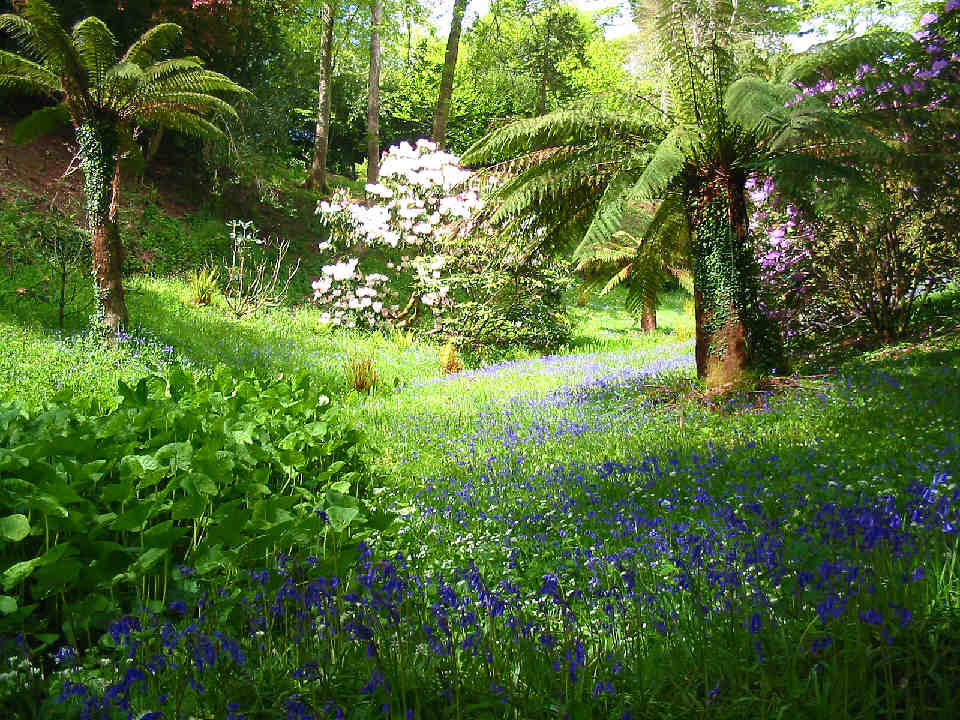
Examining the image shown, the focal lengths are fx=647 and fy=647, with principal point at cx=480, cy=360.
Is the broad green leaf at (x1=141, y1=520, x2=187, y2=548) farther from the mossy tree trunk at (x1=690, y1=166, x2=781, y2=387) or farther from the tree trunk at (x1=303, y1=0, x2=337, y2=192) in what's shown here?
the tree trunk at (x1=303, y1=0, x2=337, y2=192)

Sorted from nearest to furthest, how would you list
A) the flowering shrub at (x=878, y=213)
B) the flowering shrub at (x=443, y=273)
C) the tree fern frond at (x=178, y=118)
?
the flowering shrub at (x=878, y=213) < the tree fern frond at (x=178, y=118) < the flowering shrub at (x=443, y=273)

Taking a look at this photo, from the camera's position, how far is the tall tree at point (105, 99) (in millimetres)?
7621

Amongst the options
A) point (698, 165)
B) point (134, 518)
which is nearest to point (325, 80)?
point (698, 165)

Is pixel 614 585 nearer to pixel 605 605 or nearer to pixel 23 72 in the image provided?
pixel 605 605

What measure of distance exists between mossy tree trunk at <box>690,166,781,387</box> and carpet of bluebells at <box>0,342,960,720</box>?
185cm

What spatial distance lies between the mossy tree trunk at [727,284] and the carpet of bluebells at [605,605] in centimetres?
185

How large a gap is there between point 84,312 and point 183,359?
2.22 m

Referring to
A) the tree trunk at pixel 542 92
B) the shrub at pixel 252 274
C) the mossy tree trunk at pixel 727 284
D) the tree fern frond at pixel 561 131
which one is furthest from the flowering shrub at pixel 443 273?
the tree trunk at pixel 542 92

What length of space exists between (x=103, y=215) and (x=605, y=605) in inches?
315

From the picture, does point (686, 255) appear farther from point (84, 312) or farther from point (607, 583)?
point (84, 312)

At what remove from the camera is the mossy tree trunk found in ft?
20.6

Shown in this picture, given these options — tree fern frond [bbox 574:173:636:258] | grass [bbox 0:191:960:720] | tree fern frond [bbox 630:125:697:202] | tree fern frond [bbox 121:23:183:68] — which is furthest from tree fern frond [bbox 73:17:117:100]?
tree fern frond [bbox 630:125:697:202]

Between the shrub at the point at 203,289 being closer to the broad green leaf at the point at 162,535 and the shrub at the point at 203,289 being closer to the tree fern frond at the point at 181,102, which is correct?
the tree fern frond at the point at 181,102

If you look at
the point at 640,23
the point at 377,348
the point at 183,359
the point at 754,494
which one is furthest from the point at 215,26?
the point at 754,494
